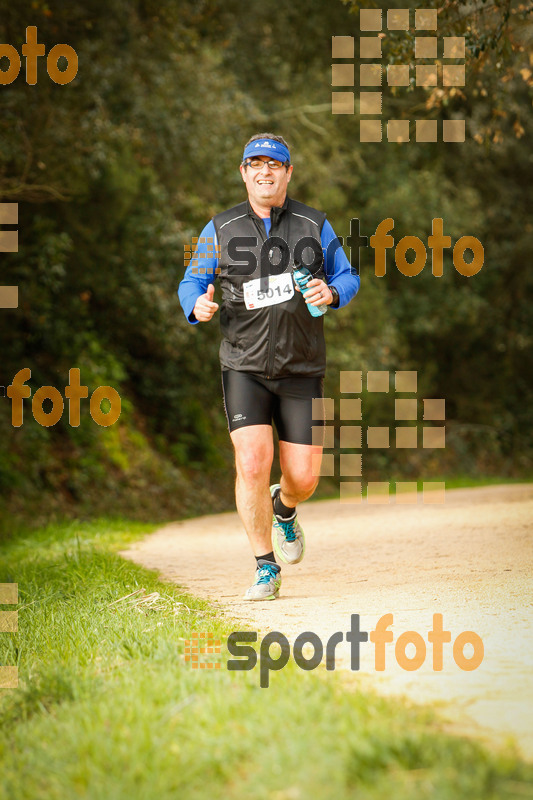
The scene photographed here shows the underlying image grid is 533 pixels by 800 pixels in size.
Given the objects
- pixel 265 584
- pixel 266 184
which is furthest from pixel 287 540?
pixel 266 184

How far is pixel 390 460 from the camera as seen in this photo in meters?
24.7

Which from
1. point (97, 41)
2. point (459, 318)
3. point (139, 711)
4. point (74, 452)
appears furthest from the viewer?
point (459, 318)

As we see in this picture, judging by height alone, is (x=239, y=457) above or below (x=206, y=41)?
below

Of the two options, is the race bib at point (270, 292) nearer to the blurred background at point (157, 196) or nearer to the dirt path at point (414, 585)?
the dirt path at point (414, 585)

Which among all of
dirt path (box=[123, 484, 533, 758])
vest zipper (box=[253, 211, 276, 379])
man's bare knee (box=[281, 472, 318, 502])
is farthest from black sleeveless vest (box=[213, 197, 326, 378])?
dirt path (box=[123, 484, 533, 758])

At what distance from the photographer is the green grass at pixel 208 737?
102 inches

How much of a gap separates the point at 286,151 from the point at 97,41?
9357 mm

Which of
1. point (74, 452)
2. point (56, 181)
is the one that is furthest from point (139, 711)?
point (74, 452)

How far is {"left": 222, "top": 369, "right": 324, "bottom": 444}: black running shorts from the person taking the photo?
588 centimetres

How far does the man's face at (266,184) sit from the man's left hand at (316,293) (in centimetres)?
68

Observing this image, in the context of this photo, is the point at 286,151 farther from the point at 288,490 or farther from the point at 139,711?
the point at 139,711

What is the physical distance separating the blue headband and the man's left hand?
871 mm

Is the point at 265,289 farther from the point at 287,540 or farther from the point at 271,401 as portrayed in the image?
the point at 287,540

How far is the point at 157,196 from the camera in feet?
52.5
